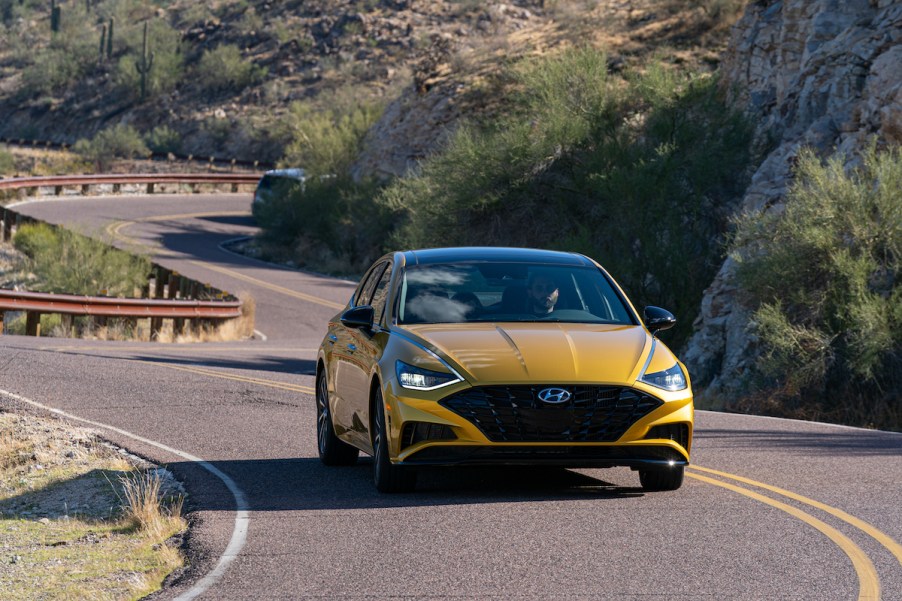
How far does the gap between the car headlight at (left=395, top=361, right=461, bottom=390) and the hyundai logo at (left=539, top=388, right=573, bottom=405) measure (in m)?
0.54

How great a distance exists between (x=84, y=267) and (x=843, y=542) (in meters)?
29.3

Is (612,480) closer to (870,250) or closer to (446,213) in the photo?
(870,250)

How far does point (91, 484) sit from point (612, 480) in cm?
418

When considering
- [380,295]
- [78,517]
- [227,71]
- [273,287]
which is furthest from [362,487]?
[227,71]

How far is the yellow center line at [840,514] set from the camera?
794 centimetres

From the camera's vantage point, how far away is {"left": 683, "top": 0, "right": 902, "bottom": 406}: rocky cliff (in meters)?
21.7

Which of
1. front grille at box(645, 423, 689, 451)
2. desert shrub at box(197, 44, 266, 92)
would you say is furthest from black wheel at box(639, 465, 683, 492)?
desert shrub at box(197, 44, 266, 92)

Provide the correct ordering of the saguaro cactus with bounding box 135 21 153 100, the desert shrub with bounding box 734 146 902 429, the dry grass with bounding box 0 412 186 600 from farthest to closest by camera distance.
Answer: the saguaro cactus with bounding box 135 21 153 100 < the desert shrub with bounding box 734 146 902 429 < the dry grass with bounding box 0 412 186 600

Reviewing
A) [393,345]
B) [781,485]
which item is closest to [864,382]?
[781,485]

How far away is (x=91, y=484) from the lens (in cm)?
1149

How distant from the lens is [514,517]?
877 cm

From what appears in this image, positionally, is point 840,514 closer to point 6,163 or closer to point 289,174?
point 289,174

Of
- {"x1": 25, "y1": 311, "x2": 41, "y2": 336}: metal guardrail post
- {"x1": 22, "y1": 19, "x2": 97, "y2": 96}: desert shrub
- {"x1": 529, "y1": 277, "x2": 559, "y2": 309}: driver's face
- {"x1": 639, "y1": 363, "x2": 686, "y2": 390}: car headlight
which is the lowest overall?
{"x1": 25, "y1": 311, "x2": 41, "y2": 336}: metal guardrail post

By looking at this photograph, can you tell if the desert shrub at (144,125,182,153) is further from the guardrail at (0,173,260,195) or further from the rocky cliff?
the rocky cliff
